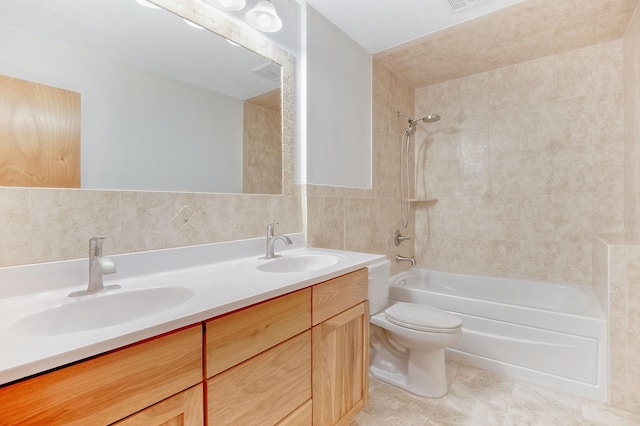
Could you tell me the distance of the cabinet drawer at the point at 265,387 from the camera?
0.80 meters

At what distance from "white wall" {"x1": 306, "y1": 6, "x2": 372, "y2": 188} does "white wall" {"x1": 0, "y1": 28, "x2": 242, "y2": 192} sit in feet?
1.83

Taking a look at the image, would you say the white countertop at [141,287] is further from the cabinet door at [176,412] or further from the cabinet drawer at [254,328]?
the cabinet door at [176,412]

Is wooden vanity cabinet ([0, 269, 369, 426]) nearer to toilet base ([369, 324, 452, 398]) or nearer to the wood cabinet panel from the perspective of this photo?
the wood cabinet panel

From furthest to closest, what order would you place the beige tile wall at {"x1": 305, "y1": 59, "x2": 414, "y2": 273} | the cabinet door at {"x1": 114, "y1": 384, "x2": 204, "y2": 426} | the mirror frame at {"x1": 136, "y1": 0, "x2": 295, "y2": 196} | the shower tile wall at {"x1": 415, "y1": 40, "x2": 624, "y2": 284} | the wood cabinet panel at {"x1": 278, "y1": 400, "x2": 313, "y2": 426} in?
1. the shower tile wall at {"x1": 415, "y1": 40, "x2": 624, "y2": 284}
2. the beige tile wall at {"x1": 305, "y1": 59, "x2": 414, "y2": 273}
3. the mirror frame at {"x1": 136, "y1": 0, "x2": 295, "y2": 196}
4. the wood cabinet panel at {"x1": 278, "y1": 400, "x2": 313, "y2": 426}
5. the cabinet door at {"x1": 114, "y1": 384, "x2": 204, "y2": 426}

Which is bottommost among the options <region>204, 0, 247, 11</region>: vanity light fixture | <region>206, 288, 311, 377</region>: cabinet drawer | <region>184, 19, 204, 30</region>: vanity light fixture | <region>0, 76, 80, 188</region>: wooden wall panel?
<region>206, 288, 311, 377</region>: cabinet drawer

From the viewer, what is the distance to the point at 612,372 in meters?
1.63

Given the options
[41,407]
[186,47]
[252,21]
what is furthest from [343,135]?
[41,407]

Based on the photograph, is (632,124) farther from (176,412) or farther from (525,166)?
(176,412)

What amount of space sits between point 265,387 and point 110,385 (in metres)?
0.47

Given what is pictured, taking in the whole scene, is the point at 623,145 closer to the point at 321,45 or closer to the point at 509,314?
the point at 509,314

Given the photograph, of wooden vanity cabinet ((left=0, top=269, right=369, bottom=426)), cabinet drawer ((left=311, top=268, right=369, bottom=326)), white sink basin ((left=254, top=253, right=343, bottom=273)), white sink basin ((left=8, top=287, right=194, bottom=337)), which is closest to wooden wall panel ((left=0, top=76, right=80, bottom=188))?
white sink basin ((left=8, top=287, right=194, bottom=337))

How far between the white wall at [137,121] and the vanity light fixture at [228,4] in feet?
1.36

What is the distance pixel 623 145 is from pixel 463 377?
6.96ft

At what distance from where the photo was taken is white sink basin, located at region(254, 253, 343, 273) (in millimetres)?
1475
